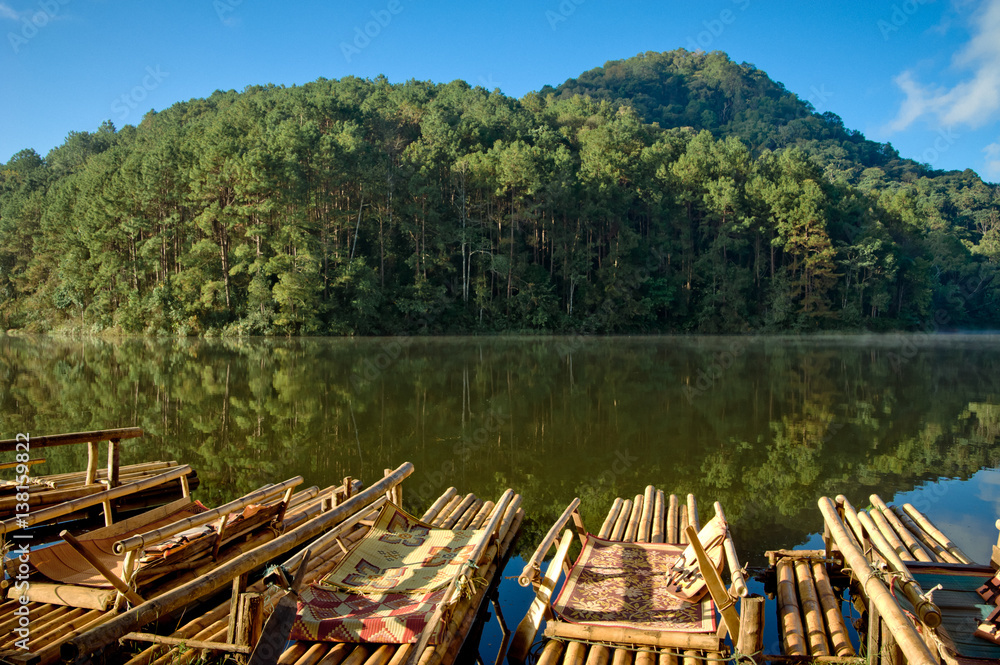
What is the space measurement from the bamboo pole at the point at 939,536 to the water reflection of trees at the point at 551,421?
1.00 metres

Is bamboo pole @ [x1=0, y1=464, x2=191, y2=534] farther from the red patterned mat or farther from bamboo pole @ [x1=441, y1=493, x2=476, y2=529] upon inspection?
bamboo pole @ [x1=441, y1=493, x2=476, y2=529]

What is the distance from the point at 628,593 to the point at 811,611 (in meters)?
1.19

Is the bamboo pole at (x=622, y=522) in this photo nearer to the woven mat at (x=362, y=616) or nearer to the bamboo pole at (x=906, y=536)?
the woven mat at (x=362, y=616)

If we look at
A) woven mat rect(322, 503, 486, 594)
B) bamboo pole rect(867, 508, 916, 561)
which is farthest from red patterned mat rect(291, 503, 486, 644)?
bamboo pole rect(867, 508, 916, 561)

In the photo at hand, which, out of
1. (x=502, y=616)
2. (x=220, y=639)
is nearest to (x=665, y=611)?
(x=502, y=616)

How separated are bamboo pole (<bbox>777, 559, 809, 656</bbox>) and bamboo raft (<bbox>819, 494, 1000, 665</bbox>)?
0.41 meters

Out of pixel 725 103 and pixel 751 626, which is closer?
pixel 751 626

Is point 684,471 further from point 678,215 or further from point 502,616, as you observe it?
point 678,215

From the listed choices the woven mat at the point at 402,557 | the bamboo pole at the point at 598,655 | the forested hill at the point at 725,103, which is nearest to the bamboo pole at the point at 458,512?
the woven mat at the point at 402,557

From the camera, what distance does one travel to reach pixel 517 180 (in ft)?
121

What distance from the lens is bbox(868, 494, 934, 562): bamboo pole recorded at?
489 centimetres

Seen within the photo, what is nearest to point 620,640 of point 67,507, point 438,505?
point 438,505

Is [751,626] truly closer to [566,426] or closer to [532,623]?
[532,623]

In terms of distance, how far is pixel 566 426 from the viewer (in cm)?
1148
